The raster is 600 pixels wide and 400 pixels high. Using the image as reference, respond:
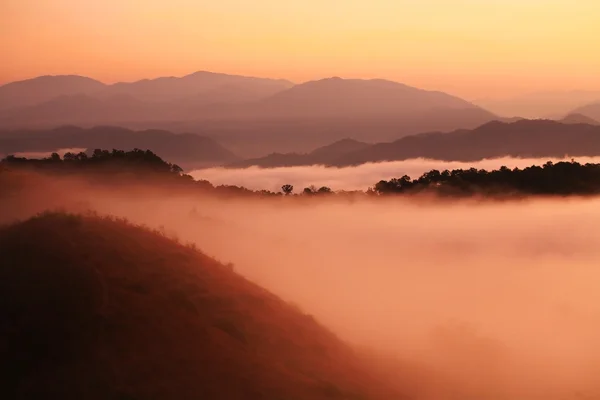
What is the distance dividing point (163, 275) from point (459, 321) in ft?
88.4

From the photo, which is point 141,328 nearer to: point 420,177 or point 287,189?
point 287,189

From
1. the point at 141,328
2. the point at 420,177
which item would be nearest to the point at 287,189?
the point at 420,177

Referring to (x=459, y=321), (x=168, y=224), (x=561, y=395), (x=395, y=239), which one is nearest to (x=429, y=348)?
(x=561, y=395)

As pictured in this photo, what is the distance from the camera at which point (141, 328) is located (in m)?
19.5

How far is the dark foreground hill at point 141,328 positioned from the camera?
1734 cm

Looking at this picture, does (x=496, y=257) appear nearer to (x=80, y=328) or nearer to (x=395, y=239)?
(x=395, y=239)

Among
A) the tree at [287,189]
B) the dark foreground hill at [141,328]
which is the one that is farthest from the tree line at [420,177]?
the dark foreground hill at [141,328]

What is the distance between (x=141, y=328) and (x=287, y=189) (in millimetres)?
109634

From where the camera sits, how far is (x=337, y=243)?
9612 cm

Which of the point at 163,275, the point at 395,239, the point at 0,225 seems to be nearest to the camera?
the point at 163,275

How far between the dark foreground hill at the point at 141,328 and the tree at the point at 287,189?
→ 327ft

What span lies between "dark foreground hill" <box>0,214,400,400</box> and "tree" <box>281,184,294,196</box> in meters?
99.5

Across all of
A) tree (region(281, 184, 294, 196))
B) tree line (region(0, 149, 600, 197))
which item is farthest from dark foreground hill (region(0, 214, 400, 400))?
tree (region(281, 184, 294, 196))

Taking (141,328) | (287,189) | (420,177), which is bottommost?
(141,328)
